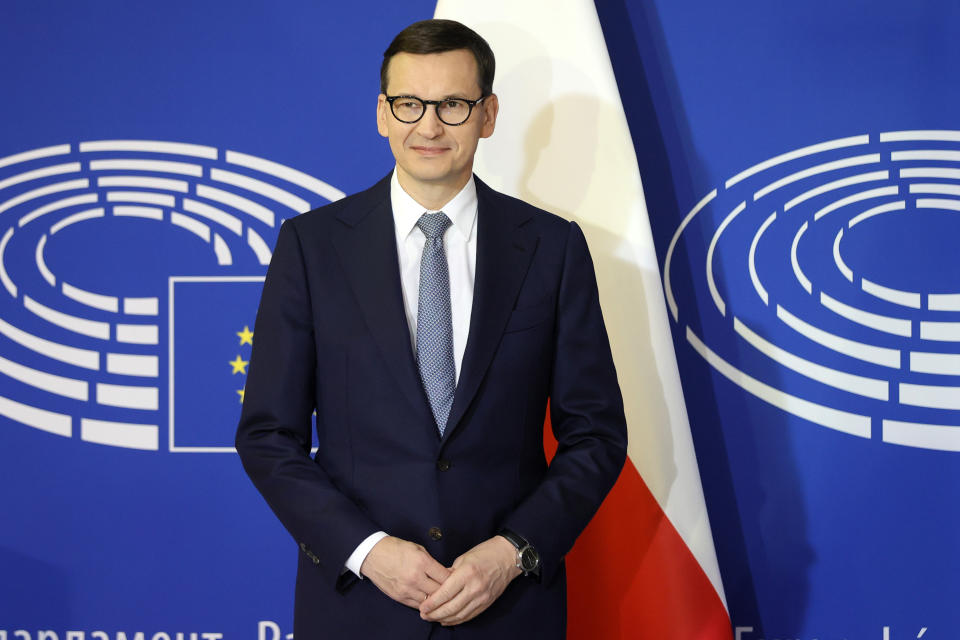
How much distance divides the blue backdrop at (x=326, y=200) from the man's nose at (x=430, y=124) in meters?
1.04

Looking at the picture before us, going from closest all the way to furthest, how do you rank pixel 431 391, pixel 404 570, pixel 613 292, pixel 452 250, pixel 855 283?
pixel 404 570 < pixel 431 391 < pixel 452 250 < pixel 613 292 < pixel 855 283

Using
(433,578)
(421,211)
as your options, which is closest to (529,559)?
(433,578)

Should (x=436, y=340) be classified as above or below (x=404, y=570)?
above

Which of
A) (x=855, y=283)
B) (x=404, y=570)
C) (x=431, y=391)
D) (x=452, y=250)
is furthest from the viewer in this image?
(x=855, y=283)

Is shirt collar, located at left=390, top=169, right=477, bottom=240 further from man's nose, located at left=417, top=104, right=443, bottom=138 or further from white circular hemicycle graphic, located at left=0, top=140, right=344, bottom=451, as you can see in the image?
white circular hemicycle graphic, located at left=0, top=140, right=344, bottom=451

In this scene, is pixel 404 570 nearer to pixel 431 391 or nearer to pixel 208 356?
pixel 431 391

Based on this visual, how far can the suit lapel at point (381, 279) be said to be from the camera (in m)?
1.49

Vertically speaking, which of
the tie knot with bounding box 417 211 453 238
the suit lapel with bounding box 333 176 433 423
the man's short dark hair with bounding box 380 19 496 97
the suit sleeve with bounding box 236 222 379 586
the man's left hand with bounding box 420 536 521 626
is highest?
the man's short dark hair with bounding box 380 19 496 97

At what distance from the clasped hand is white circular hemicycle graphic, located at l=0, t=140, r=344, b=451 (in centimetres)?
136

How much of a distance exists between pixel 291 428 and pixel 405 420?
Answer: 204 millimetres

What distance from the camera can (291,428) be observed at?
1.53m

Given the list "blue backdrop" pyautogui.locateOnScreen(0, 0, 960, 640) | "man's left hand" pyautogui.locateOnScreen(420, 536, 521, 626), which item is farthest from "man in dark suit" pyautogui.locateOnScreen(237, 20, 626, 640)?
"blue backdrop" pyautogui.locateOnScreen(0, 0, 960, 640)

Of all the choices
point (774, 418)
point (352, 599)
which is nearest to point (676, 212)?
point (774, 418)

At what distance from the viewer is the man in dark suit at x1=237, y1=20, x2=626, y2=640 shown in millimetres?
1475
